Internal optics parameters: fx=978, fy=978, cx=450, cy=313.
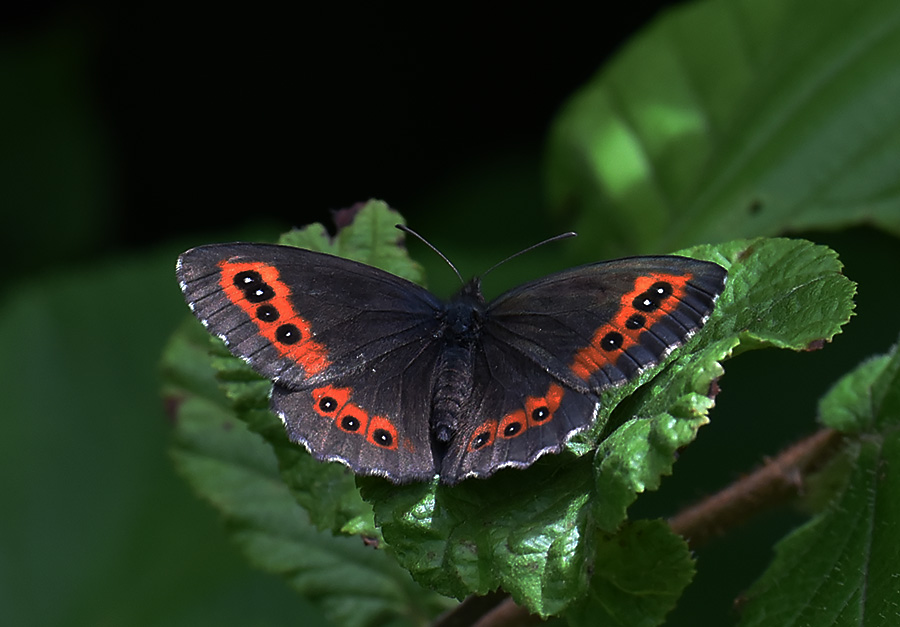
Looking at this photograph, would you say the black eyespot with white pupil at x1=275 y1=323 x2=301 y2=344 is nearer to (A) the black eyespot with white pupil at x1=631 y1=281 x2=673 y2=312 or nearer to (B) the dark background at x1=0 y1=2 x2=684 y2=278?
(A) the black eyespot with white pupil at x1=631 y1=281 x2=673 y2=312

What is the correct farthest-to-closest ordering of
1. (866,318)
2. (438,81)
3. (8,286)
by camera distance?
(438,81)
(8,286)
(866,318)

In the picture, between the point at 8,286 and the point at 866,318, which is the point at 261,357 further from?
the point at 8,286

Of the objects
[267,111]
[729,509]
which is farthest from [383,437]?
[267,111]

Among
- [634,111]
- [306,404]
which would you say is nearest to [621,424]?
[306,404]

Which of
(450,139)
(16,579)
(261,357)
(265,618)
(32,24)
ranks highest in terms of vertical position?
(32,24)

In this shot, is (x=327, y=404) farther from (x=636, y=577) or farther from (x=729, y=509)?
(x=729, y=509)

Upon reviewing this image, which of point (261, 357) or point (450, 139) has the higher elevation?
point (261, 357)

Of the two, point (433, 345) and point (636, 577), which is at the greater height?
point (433, 345)
